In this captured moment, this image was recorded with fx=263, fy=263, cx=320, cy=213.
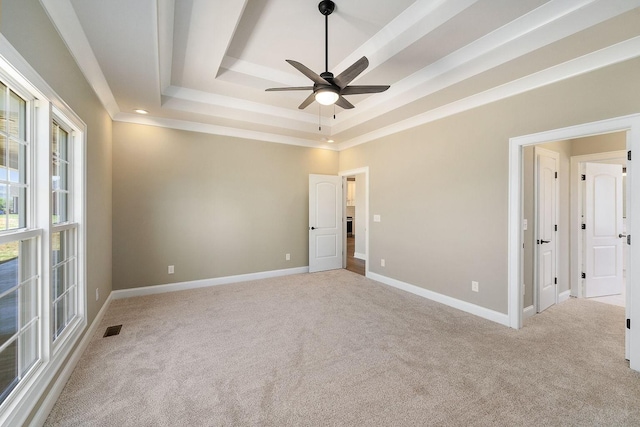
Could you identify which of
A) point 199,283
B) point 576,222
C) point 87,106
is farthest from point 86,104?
point 576,222

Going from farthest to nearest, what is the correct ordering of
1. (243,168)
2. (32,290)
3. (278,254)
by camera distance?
(278,254)
(243,168)
(32,290)

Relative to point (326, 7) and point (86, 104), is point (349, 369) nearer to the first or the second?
point (326, 7)

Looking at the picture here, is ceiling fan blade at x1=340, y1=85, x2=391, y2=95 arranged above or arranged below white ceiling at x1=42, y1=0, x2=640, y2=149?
below

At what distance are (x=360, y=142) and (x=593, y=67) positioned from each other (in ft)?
10.8

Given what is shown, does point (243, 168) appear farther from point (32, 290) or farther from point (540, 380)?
point (540, 380)

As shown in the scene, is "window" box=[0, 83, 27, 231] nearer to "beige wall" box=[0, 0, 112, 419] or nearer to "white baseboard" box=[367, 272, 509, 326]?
"beige wall" box=[0, 0, 112, 419]

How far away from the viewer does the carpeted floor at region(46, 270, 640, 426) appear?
5.65 feet

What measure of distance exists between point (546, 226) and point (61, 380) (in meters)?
5.28

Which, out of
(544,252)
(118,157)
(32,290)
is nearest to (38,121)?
(32,290)

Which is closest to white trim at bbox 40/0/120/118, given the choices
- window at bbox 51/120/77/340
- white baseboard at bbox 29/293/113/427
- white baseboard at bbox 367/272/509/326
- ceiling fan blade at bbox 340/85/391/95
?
window at bbox 51/120/77/340

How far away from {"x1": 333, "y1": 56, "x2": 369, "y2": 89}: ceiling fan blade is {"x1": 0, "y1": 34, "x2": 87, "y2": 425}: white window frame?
1.94 metres

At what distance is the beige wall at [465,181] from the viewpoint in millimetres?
2449

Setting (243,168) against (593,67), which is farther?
(243,168)

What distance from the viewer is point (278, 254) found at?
513 centimetres
